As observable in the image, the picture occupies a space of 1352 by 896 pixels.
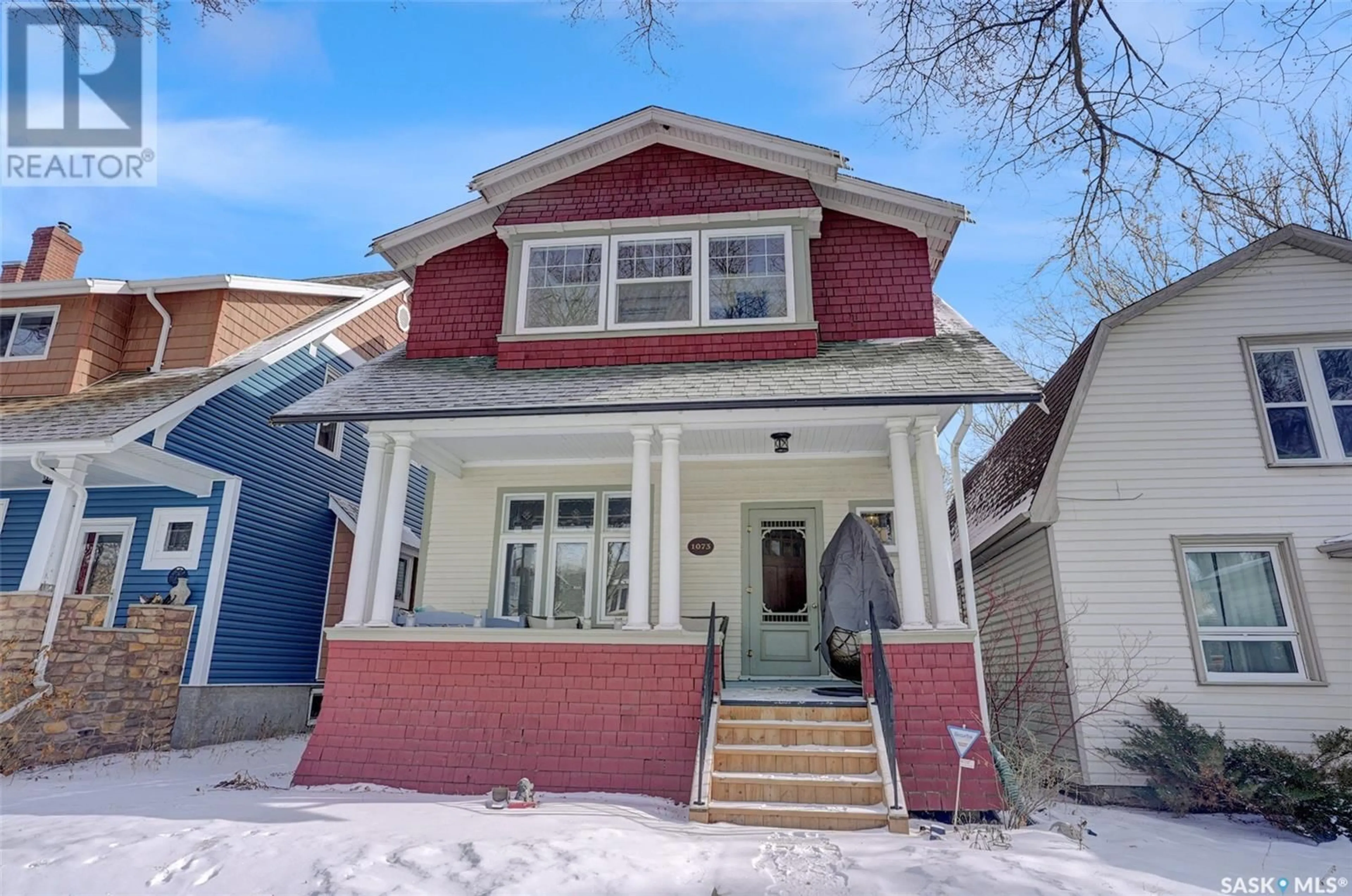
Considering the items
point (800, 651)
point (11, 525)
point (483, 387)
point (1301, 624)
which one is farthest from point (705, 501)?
point (11, 525)

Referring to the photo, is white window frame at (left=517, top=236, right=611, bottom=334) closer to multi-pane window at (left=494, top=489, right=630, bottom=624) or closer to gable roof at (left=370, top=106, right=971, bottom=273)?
gable roof at (left=370, top=106, right=971, bottom=273)

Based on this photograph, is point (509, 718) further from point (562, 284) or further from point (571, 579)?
point (562, 284)

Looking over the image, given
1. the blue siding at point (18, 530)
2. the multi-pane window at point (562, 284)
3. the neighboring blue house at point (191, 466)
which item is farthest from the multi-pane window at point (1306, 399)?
the blue siding at point (18, 530)

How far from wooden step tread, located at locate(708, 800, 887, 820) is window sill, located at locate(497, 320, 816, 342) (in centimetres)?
506

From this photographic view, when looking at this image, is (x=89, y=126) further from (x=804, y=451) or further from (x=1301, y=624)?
(x=1301, y=624)

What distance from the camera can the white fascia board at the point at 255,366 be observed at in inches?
352

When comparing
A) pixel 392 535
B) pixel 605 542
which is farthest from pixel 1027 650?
pixel 392 535

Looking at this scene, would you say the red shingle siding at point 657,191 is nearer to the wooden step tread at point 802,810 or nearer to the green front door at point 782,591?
the green front door at point 782,591

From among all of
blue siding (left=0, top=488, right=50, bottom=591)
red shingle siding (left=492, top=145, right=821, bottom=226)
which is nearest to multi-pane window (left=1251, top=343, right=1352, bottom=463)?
red shingle siding (left=492, top=145, right=821, bottom=226)

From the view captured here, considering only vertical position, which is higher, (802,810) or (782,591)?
(782,591)

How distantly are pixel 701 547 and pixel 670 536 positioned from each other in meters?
1.95

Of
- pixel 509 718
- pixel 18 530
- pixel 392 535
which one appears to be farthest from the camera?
pixel 18 530

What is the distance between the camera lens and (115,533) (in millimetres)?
10766

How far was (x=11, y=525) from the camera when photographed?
11.0 meters
